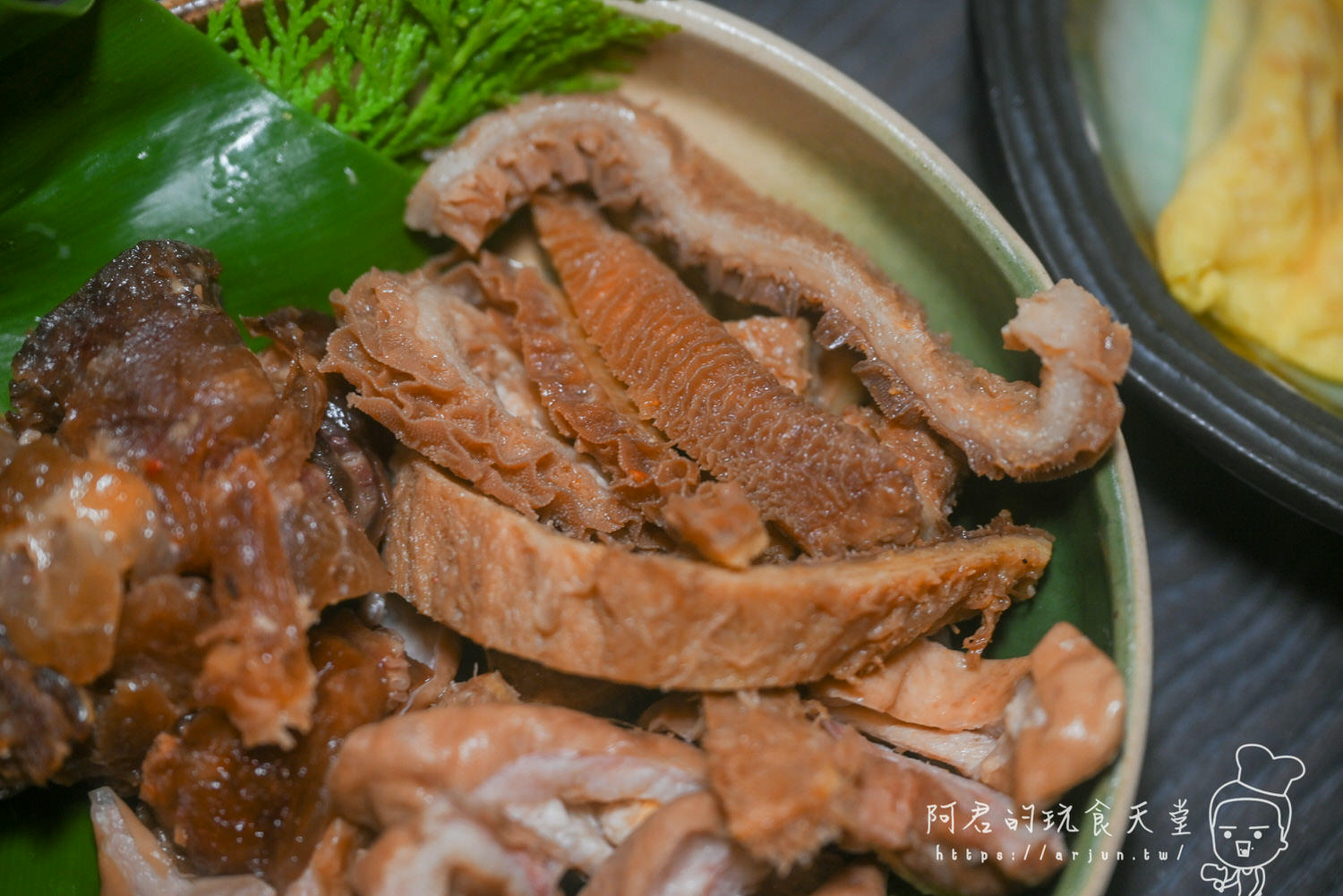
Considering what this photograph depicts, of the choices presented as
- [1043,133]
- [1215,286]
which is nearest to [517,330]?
[1043,133]

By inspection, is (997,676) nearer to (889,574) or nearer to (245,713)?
(889,574)

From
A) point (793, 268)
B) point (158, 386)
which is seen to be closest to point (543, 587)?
point (158, 386)

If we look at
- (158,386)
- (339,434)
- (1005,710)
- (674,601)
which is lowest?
(1005,710)

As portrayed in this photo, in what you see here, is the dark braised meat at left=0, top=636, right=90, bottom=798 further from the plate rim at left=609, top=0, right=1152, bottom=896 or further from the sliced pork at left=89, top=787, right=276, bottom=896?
the plate rim at left=609, top=0, right=1152, bottom=896

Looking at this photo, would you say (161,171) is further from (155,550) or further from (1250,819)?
(1250,819)

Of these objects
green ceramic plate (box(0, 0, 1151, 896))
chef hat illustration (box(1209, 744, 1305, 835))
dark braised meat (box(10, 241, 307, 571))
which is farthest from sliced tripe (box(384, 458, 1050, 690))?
chef hat illustration (box(1209, 744, 1305, 835))

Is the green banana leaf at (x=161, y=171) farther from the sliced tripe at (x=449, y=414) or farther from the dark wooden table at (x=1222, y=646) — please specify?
the dark wooden table at (x=1222, y=646)
